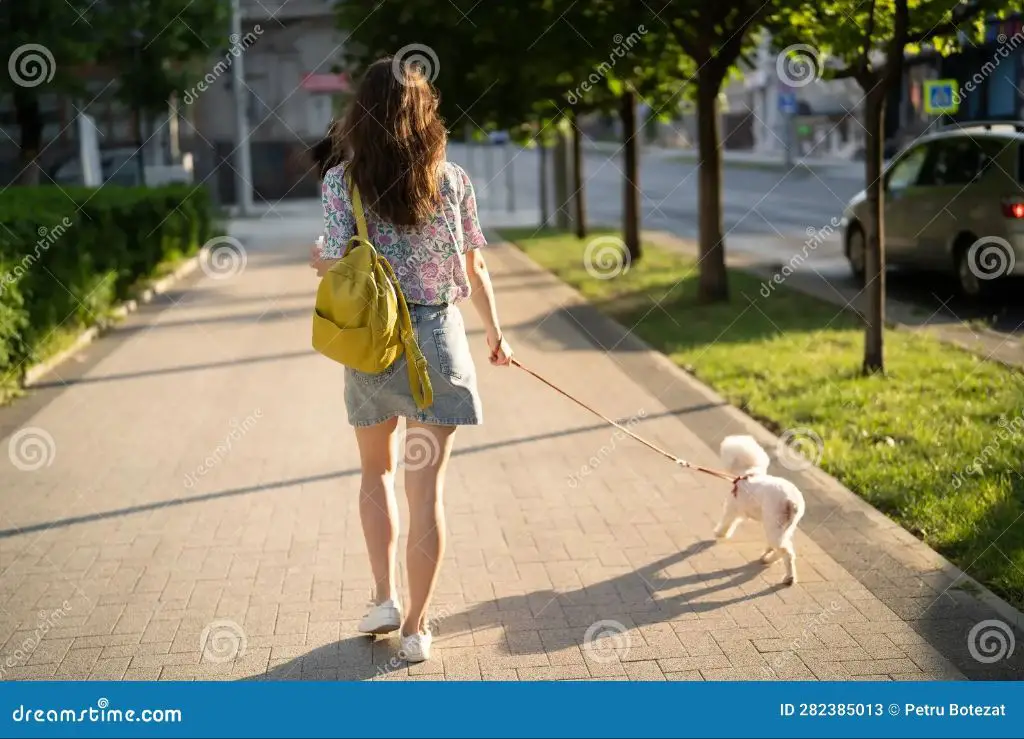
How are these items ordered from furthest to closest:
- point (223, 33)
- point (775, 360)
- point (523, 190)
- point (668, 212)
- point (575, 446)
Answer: point (523, 190), point (668, 212), point (223, 33), point (775, 360), point (575, 446)

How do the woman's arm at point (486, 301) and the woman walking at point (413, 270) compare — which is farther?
the woman's arm at point (486, 301)

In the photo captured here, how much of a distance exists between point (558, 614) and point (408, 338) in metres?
1.35

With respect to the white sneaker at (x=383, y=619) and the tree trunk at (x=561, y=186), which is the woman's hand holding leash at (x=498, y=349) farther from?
the tree trunk at (x=561, y=186)

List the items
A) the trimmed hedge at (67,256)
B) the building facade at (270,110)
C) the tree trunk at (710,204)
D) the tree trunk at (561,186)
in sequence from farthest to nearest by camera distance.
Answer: the building facade at (270,110)
the tree trunk at (561,186)
the tree trunk at (710,204)
the trimmed hedge at (67,256)

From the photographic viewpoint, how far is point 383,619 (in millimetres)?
4375

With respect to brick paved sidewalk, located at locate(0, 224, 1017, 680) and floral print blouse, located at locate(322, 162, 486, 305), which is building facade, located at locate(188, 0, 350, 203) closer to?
brick paved sidewalk, located at locate(0, 224, 1017, 680)

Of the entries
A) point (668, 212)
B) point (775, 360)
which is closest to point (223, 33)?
point (668, 212)

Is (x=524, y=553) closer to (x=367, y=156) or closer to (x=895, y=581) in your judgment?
(x=895, y=581)

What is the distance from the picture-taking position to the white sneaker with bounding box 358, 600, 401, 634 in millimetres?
4375

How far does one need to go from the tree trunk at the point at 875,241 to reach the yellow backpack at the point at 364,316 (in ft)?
18.4

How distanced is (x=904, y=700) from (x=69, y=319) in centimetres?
969

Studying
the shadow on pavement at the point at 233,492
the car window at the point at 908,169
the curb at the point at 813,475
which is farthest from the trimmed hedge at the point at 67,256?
the car window at the point at 908,169

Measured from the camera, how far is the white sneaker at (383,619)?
4.38 meters

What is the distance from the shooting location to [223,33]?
22938 mm
